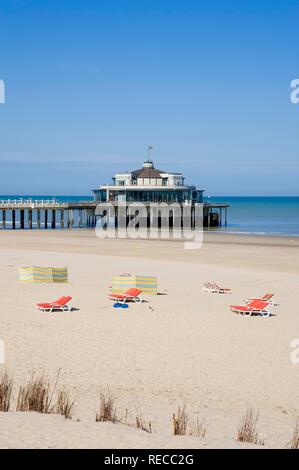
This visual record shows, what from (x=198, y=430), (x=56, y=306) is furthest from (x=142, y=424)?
(x=56, y=306)

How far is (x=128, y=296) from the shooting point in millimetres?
16656

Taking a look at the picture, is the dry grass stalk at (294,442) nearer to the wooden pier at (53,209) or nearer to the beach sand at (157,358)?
the beach sand at (157,358)

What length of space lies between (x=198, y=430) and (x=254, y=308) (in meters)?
8.04

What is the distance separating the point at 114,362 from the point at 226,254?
22.9 meters

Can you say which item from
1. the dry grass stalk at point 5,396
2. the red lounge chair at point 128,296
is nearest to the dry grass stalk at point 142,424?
the dry grass stalk at point 5,396

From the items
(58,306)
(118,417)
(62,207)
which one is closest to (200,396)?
(118,417)

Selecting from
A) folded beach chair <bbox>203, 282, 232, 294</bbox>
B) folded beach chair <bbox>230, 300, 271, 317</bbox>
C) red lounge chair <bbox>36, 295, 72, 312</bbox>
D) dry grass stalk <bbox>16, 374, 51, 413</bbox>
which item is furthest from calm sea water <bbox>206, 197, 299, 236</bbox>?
dry grass stalk <bbox>16, 374, 51, 413</bbox>

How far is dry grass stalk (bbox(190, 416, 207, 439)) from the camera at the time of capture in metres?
7.32

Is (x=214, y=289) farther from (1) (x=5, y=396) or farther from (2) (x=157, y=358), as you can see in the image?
(1) (x=5, y=396)

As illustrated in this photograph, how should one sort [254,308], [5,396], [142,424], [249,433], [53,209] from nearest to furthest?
[249,433] → [142,424] → [5,396] → [254,308] → [53,209]

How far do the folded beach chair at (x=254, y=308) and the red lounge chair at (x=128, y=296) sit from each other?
2.70m

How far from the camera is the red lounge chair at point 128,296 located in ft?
54.5

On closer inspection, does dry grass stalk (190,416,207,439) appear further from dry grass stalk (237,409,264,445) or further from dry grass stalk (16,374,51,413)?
dry grass stalk (16,374,51,413)
